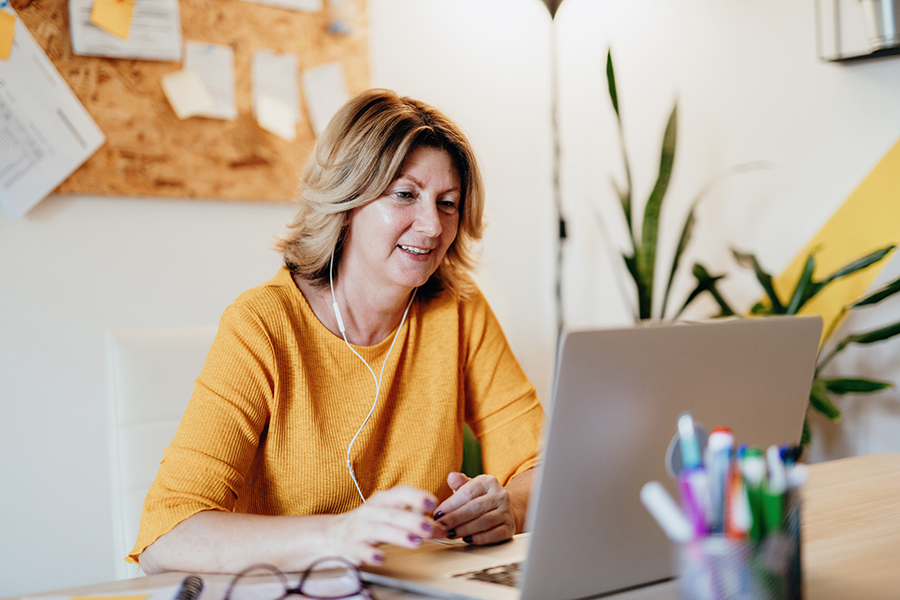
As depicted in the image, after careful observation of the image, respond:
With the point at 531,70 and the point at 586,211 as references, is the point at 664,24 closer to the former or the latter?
the point at 531,70

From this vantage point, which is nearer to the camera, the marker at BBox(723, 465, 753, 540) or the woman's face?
the marker at BBox(723, 465, 753, 540)

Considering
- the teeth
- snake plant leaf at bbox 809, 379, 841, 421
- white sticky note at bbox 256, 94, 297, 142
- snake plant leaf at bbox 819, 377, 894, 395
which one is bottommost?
snake plant leaf at bbox 809, 379, 841, 421

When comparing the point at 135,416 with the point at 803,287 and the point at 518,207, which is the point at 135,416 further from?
the point at 803,287

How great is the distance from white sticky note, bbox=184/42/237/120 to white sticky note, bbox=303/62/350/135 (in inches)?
8.4

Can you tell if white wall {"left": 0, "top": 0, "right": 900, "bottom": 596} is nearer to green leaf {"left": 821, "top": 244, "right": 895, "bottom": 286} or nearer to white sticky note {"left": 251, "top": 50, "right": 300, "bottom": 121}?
white sticky note {"left": 251, "top": 50, "right": 300, "bottom": 121}

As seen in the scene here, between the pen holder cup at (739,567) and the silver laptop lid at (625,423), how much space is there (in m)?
0.15

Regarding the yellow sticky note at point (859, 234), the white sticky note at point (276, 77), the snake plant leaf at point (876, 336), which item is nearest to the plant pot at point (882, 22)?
the yellow sticky note at point (859, 234)

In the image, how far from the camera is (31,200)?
1799mm

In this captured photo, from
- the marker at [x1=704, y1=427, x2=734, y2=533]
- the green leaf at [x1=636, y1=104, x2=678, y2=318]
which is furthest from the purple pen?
the green leaf at [x1=636, y1=104, x2=678, y2=318]

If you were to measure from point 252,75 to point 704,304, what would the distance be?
1779 mm

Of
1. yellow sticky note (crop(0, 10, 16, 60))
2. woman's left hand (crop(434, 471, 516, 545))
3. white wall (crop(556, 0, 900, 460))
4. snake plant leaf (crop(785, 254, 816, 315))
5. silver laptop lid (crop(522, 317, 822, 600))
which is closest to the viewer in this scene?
silver laptop lid (crop(522, 317, 822, 600))

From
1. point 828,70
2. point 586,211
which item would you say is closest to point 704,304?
point 586,211

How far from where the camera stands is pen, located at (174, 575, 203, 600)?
773 mm

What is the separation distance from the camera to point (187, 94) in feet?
6.53
